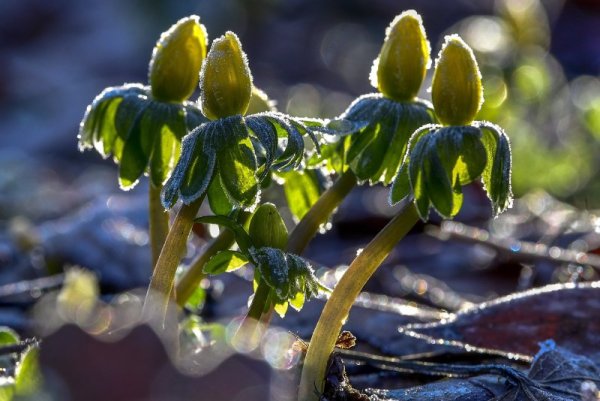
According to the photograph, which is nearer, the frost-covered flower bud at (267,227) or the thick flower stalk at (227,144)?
the thick flower stalk at (227,144)

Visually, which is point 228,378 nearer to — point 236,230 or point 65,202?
point 236,230

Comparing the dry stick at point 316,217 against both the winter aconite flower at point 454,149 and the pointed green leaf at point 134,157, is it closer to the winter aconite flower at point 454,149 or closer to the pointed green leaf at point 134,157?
the winter aconite flower at point 454,149

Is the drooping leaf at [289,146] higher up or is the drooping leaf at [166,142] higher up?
the drooping leaf at [289,146]

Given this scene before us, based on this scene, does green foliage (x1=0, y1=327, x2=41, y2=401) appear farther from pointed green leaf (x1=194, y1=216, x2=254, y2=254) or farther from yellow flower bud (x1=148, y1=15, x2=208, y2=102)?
yellow flower bud (x1=148, y1=15, x2=208, y2=102)

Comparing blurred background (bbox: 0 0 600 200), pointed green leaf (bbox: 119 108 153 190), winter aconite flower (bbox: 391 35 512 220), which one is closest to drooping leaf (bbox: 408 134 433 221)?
winter aconite flower (bbox: 391 35 512 220)

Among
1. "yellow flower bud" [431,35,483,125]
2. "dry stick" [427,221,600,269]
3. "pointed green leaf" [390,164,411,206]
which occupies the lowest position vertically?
"dry stick" [427,221,600,269]

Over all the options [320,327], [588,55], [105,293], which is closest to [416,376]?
[320,327]

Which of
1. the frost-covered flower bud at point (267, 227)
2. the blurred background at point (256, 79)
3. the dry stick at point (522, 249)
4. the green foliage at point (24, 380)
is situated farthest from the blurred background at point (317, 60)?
the green foliage at point (24, 380)
